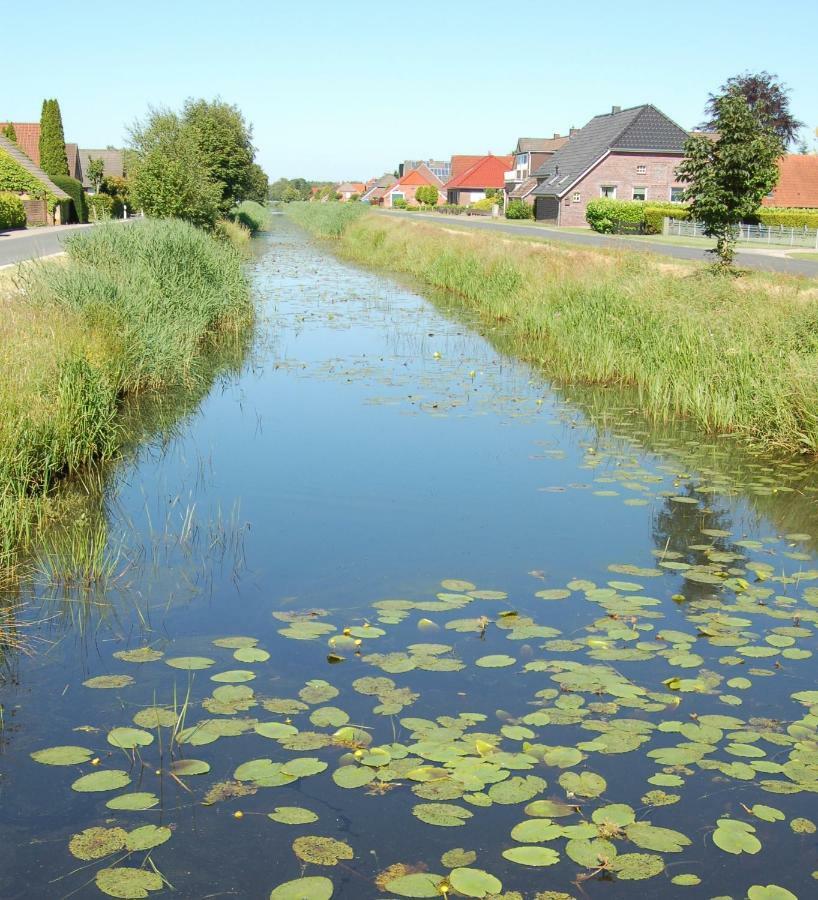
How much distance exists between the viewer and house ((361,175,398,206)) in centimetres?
14376

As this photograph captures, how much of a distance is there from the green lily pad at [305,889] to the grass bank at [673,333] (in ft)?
26.8

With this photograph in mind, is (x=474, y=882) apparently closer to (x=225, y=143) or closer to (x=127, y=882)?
(x=127, y=882)

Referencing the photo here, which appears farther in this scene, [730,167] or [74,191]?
[74,191]

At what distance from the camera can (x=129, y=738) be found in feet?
15.3

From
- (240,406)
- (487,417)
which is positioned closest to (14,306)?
(240,406)

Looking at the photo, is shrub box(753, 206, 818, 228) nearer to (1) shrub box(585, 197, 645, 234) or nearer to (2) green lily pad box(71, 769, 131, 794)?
(1) shrub box(585, 197, 645, 234)

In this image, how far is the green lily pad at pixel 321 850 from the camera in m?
3.90

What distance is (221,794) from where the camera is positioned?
431cm

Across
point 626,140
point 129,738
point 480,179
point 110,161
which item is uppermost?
point 110,161

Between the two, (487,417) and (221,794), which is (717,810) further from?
(487,417)

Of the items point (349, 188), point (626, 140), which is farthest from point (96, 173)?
point (349, 188)

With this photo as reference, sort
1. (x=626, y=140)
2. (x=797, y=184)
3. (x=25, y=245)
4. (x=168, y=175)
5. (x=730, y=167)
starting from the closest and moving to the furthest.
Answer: (x=730, y=167) < (x=168, y=175) < (x=25, y=245) < (x=626, y=140) < (x=797, y=184)

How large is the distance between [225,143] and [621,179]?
2350 cm

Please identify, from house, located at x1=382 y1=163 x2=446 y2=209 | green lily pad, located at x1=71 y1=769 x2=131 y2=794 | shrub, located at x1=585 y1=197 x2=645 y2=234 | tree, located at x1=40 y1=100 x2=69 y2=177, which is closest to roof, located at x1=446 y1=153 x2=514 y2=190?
house, located at x1=382 y1=163 x2=446 y2=209
